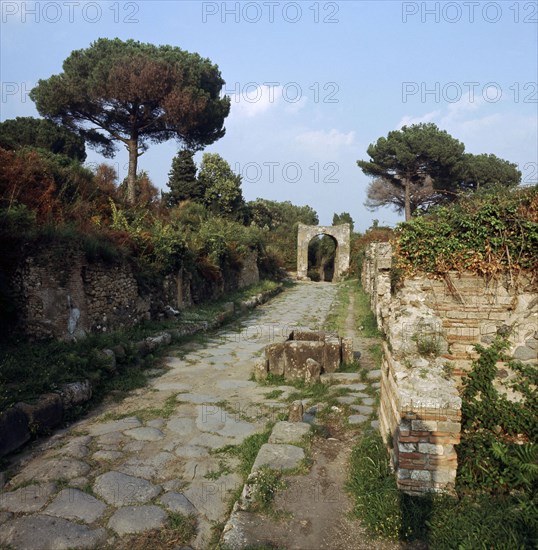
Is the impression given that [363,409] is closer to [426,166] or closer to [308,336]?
[308,336]

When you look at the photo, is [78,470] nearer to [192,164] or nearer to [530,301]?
[530,301]

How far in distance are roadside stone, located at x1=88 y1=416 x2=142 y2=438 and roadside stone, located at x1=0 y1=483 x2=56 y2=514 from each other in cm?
104

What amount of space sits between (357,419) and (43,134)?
20.2 meters

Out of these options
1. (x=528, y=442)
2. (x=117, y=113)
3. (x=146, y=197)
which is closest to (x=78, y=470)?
(x=528, y=442)

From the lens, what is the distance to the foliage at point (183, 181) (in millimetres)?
26516

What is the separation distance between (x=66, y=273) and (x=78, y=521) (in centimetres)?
462

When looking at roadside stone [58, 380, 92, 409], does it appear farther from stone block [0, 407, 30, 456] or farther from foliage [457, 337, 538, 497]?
foliage [457, 337, 538, 497]

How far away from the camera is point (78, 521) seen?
288 cm

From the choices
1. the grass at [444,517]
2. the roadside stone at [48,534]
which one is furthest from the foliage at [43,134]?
the grass at [444,517]

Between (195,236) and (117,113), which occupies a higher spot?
(117,113)

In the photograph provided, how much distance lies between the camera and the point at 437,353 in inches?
140

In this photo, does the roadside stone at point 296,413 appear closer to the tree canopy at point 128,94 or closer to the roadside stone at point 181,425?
the roadside stone at point 181,425

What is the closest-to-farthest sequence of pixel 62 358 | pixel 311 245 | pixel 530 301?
pixel 530 301, pixel 62 358, pixel 311 245

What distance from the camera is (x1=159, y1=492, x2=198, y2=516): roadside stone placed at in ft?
9.93
